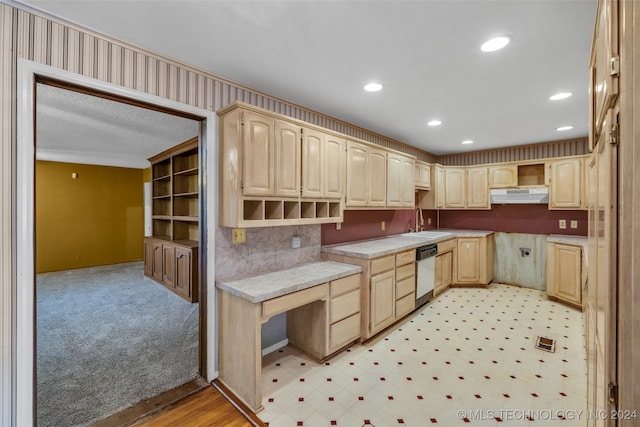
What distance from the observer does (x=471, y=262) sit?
4832 mm

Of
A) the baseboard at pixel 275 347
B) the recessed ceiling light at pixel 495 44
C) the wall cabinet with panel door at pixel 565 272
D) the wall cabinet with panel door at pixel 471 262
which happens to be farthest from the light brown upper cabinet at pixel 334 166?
the wall cabinet with panel door at pixel 565 272

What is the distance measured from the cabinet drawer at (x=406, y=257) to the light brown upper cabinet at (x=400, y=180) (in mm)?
711

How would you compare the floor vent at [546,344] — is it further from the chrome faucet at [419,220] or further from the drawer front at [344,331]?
the chrome faucet at [419,220]

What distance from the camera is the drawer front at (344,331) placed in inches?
103

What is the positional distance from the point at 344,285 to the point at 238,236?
1.10 metres

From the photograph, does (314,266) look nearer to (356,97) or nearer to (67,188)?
(356,97)

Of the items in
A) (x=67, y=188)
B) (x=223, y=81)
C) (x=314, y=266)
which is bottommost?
(x=314, y=266)

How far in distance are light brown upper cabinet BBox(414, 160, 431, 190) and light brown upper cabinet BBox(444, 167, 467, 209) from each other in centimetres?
51

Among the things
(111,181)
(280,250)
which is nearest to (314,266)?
(280,250)

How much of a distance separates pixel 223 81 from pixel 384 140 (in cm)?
273

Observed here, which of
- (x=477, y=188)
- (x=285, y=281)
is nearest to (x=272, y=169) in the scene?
(x=285, y=281)

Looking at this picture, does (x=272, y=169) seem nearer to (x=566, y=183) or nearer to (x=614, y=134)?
(x=614, y=134)

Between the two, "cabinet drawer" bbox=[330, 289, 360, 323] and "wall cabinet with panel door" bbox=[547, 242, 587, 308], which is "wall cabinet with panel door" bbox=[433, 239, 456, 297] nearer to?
"wall cabinet with panel door" bbox=[547, 242, 587, 308]

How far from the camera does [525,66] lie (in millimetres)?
2162
